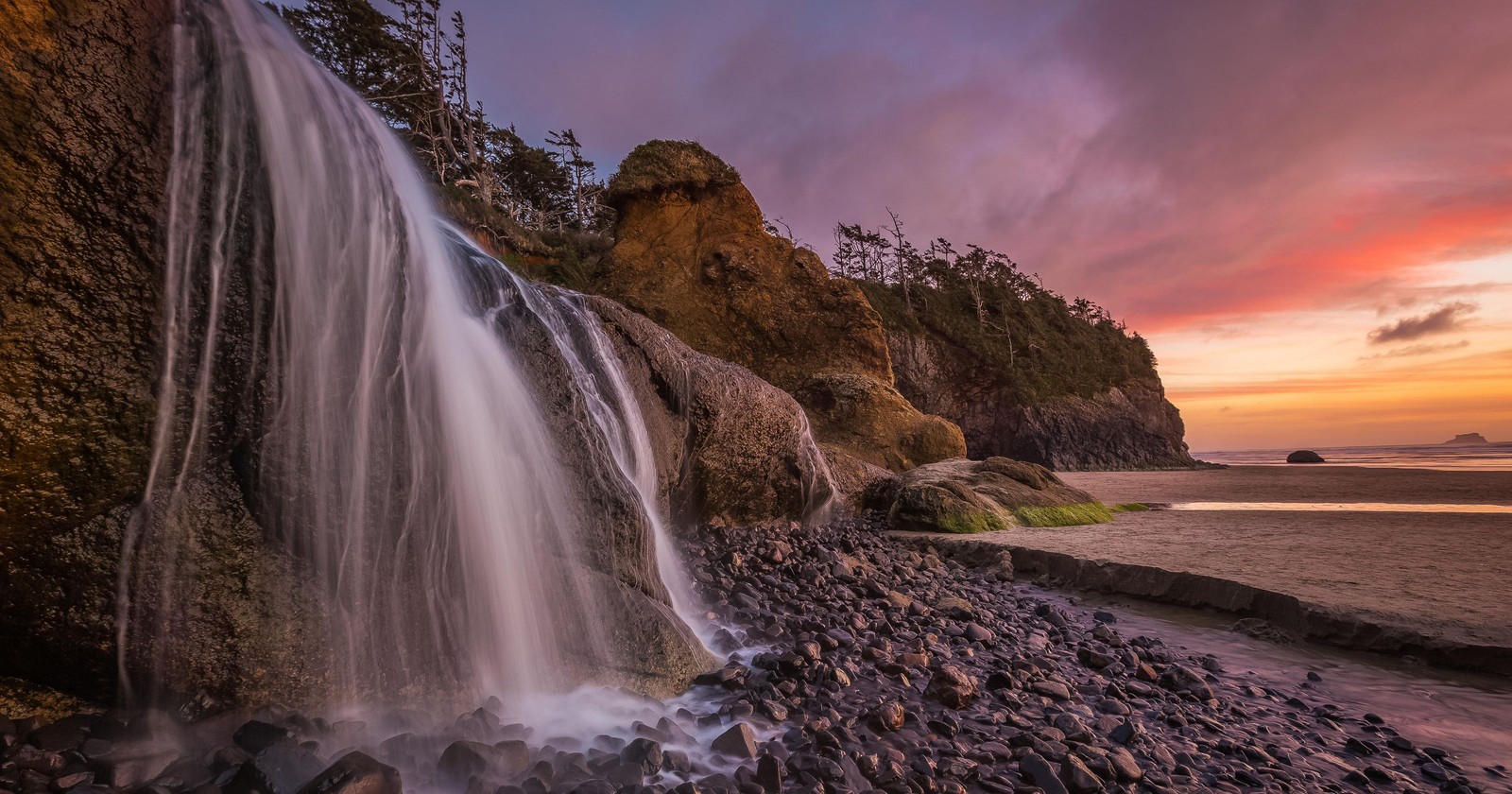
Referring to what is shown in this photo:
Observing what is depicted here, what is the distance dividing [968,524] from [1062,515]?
2.82 meters

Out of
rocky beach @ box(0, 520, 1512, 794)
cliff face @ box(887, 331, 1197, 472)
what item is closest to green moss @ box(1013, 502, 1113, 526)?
rocky beach @ box(0, 520, 1512, 794)

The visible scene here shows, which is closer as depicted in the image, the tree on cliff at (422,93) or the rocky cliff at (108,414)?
the rocky cliff at (108,414)

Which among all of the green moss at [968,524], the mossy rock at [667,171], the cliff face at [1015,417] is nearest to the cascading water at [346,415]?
the green moss at [968,524]

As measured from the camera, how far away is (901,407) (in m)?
16.3

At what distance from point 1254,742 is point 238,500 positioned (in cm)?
560

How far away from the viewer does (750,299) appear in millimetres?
16203

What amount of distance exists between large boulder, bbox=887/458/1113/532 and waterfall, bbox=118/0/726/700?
6597 millimetres

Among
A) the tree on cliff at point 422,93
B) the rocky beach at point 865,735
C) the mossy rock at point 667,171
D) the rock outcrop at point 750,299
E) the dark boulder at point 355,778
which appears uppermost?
the tree on cliff at point 422,93

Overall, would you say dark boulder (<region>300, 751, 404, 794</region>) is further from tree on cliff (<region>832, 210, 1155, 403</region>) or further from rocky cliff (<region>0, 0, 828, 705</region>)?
tree on cliff (<region>832, 210, 1155, 403</region>)

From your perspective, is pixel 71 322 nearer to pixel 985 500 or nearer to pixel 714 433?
pixel 714 433

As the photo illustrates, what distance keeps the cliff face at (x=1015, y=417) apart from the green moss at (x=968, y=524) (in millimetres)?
29086

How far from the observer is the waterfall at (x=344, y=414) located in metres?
2.90

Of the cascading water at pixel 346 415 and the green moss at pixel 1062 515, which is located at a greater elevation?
the cascading water at pixel 346 415

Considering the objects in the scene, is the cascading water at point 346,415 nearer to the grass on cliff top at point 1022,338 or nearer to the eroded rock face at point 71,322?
the eroded rock face at point 71,322
